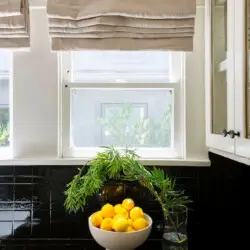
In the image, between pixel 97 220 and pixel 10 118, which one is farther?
pixel 10 118

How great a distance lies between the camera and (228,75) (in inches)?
44.2

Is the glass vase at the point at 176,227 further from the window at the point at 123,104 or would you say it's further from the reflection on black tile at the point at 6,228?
the reflection on black tile at the point at 6,228

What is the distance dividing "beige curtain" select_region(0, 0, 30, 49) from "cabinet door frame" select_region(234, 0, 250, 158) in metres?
1.01

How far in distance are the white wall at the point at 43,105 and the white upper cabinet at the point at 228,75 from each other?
0.24 metres

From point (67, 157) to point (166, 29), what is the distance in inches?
32.8

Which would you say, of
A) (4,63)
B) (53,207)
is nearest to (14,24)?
(4,63)

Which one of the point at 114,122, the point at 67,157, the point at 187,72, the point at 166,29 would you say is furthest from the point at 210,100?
the point at 67,157

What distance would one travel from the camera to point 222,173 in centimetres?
147

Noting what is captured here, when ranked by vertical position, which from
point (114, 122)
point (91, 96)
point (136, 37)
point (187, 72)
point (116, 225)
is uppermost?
point (136, 37)

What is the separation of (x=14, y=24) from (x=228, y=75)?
1.04m

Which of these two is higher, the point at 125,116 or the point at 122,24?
the point at 122,24

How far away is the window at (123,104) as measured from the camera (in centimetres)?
167

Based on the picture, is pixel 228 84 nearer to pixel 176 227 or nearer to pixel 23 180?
pixel 176 227

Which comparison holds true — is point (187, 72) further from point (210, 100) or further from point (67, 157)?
point (67, 157)
